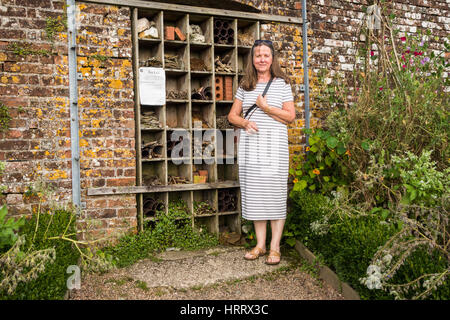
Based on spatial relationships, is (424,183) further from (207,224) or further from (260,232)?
(207,224)

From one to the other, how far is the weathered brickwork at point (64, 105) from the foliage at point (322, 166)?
1914 millimetres

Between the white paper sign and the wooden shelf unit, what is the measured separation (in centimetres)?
6

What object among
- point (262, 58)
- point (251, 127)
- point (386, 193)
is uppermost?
point (262, 58)

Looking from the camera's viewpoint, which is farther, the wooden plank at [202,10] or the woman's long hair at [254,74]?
the wooden plank at [202,10]

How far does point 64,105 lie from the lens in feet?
12.9

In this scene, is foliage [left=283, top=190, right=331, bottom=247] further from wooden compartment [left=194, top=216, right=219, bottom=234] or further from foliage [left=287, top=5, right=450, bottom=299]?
wooden compartment [left=194, top=216, right=219, bottom=234]

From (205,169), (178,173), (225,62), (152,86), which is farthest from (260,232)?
(225,62)

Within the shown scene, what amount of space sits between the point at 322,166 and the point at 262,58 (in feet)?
4.76

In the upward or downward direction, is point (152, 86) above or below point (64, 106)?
above

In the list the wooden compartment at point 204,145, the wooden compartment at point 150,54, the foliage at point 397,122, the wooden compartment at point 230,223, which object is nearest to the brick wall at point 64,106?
the wooden compartment at point 150,54

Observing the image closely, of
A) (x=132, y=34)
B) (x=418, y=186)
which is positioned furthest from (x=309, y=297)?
(x=132, y=34)

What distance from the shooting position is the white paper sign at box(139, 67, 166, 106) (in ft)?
14.0

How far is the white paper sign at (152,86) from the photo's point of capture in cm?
426

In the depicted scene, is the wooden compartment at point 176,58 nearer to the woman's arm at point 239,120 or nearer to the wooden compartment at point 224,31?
the wooden compartment at point 224,31
